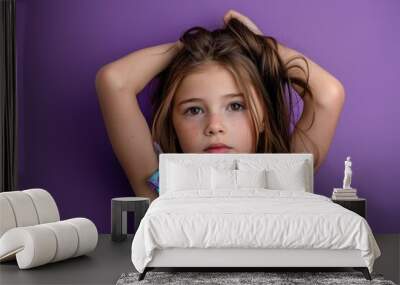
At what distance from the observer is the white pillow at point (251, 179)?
5.84 m

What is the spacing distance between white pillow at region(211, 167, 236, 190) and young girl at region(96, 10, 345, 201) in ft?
1.77

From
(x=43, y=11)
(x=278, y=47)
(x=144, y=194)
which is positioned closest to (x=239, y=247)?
(x=144, y=194)

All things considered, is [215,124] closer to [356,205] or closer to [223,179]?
[223,179]

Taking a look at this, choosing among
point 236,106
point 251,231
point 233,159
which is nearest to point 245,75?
point 236,106

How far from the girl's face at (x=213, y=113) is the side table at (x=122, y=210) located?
2.53ft

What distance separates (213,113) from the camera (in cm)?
633

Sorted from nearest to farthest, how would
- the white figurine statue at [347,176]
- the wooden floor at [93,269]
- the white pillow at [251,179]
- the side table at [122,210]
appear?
the wooden floor at [93,269] → the white pillow at [251,179] → the side table at [122,210] → the white figurine statue at [347,176]

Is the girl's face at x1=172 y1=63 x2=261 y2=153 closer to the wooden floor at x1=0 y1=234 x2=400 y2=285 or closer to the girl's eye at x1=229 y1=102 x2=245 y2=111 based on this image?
the girl's eye at x1=229 y1=102 x2=245 y2=111

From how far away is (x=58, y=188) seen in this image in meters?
6.64

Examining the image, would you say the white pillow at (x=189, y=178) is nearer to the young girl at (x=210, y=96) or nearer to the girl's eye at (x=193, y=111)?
the young girl at (x=210, y=96)

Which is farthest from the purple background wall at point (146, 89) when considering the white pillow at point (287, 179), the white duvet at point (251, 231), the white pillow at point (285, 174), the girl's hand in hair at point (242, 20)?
the white duvet at point (251, 231)

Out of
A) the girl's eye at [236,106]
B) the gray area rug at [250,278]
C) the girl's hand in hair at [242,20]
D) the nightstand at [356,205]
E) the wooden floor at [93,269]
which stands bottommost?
the wooden floor at [93,269]

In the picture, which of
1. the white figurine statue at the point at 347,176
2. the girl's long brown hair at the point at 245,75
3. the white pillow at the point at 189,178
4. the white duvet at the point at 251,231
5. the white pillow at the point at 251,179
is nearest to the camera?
the white duvet at the point at 251,231

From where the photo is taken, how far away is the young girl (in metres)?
6.38
